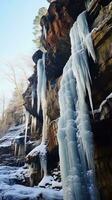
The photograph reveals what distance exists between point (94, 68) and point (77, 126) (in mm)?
2231

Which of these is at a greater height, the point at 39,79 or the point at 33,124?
the point at 39,79

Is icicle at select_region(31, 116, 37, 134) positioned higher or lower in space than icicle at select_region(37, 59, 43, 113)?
lower

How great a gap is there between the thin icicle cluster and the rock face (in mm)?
362

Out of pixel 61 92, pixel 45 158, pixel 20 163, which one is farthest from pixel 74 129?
pixel 20 163

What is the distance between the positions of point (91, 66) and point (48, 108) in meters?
3.99

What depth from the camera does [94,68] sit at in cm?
1080

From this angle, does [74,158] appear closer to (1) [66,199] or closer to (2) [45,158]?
(1) [66,199]

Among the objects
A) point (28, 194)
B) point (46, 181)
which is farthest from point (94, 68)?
point (46, 181)

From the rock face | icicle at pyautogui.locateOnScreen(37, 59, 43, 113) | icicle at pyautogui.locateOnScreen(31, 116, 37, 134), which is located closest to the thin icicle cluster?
the rock face

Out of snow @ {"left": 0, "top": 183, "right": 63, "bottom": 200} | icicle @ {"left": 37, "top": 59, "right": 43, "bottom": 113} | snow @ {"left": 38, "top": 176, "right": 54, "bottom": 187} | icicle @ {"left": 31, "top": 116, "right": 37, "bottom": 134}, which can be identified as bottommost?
snow @ {"left": 0, "top": 183, "right": 63, "bottom": 200}

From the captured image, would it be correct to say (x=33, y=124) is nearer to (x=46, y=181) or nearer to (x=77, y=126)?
(x=46, y=181)

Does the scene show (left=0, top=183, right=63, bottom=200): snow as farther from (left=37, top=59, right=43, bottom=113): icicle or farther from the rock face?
(left=37, top=59, right=43, bottom=113): icicle

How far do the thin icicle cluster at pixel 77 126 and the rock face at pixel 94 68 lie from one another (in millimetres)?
362

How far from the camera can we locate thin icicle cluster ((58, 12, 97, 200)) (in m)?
9.02
